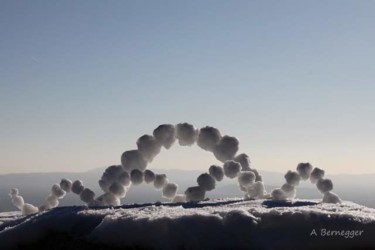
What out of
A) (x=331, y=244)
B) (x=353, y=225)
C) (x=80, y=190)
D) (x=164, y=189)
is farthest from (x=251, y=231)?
(x=80, y=190)

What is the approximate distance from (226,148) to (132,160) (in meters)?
2.90

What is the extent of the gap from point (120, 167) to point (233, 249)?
865 centimetres

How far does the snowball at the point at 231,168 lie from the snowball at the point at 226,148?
0.73 metres

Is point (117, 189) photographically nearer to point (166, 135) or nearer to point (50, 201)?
point (166, 135)

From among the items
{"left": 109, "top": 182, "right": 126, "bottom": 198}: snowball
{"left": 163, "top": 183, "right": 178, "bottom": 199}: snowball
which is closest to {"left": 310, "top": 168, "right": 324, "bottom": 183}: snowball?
{"left": 163, "top": 183, "right": 178, "bottom": 199}: snowball

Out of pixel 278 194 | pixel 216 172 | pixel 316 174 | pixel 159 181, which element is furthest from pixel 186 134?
pixel 316 174

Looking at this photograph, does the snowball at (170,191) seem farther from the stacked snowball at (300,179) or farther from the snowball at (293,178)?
the snowball at (293,178)

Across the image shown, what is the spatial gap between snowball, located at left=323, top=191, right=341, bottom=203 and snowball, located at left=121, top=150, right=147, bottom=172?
5414 mm

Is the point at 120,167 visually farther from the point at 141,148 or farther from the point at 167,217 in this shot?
the point at 167,217

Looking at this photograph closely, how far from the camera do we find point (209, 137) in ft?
45.2

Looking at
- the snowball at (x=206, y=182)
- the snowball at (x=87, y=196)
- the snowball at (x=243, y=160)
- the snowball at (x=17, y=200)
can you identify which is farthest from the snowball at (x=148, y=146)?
the snowball at (x=17, y=200)

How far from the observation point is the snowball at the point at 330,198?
11305 mm

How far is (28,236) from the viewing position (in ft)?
22.8

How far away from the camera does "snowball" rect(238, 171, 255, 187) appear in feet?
43.9
